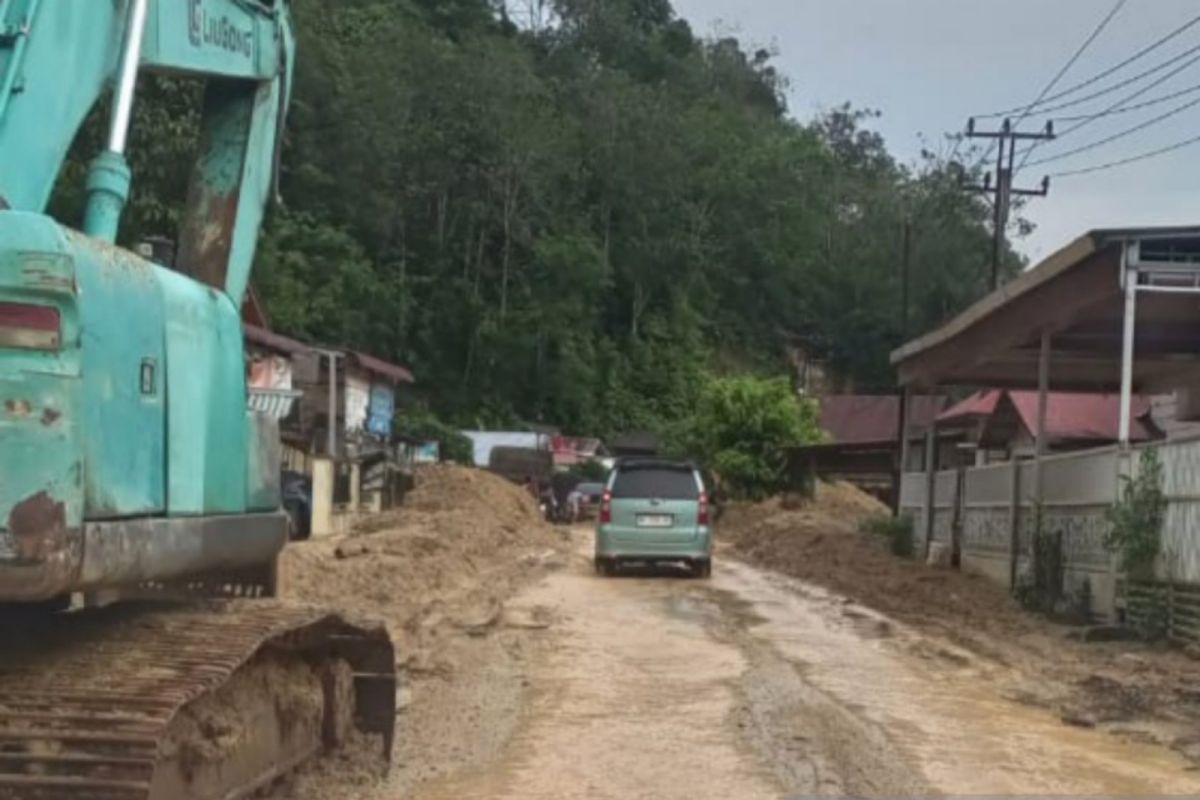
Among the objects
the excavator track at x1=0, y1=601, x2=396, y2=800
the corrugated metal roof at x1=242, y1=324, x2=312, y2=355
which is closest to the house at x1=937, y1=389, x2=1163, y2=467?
the corrugated metal roof at x1=242, y1=324, x2=312, y2=355

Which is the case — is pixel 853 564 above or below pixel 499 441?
below

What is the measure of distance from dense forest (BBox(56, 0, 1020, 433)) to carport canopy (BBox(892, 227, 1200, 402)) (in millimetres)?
34691

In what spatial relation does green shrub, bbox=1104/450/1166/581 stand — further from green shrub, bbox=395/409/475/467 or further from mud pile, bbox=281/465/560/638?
green shrub, bbox=395/409/475/467

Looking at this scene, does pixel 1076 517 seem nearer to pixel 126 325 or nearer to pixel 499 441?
pixel 126 325

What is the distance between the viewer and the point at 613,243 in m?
85.1

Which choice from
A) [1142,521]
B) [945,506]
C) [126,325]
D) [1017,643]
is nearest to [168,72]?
[126,325]

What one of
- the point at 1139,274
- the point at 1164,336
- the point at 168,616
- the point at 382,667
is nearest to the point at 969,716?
the point at 382,667

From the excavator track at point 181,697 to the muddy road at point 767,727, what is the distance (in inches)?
25.2

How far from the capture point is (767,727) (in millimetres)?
10211

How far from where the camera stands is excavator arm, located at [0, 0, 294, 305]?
5.22 m

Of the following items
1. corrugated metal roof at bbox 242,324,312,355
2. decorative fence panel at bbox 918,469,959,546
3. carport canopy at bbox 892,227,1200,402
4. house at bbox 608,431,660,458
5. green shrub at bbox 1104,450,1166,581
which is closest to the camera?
green shrub at bbox 1104,450,1166,581

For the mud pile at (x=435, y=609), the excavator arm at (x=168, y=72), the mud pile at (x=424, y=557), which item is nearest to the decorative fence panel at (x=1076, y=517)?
the mud pile at (x=435, y=609)

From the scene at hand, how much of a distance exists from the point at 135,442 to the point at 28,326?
77 centimetres

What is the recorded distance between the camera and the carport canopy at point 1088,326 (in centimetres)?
1780
